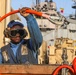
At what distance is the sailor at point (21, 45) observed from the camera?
3.50 m

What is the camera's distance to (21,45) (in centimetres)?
360

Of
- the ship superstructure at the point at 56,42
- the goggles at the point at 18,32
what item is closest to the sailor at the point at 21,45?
the goggles at the point at 18,32

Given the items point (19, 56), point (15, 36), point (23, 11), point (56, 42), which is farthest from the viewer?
point (56, 42)

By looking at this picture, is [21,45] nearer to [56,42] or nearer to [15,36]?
[15,36]

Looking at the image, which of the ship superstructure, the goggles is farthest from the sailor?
the ship superstructure

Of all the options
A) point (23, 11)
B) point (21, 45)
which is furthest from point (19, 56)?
point (23, 11)

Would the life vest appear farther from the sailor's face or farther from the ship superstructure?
the ship superstructure

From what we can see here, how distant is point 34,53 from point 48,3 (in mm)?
36760

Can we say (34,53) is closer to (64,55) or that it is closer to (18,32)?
(18,32)

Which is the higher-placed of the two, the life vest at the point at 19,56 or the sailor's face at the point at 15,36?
the sailor's face at the point at 15,36

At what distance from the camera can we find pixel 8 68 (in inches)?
114

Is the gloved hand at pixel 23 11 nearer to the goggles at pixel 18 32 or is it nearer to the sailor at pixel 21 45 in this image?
the sailor at pixel 21 45

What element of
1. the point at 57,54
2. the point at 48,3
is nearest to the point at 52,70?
the point at 57,54

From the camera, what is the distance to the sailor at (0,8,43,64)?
11.5ft
